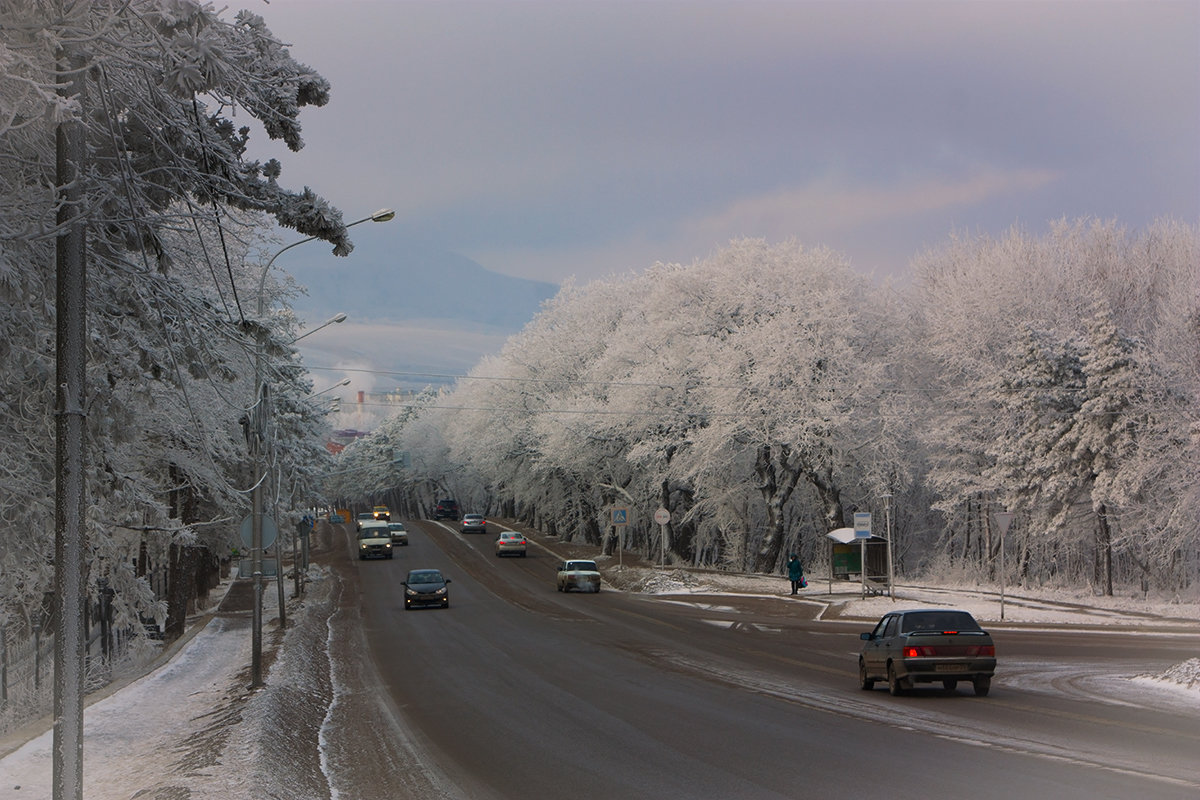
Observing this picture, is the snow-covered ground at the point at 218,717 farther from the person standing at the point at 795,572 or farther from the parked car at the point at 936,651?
the person standing at the point at 795,572

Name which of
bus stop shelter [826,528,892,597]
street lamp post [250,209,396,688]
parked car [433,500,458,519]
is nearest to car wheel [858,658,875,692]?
street lamp post [250,209,396,688]

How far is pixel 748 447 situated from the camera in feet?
175

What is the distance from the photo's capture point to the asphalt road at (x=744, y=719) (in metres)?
11.3

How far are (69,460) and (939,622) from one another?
14345 millimetres

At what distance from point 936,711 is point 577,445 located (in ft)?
176

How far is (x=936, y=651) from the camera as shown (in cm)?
1842

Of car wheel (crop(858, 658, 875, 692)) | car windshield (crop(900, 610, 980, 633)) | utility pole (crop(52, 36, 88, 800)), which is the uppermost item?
utility pole (crop(52, 36, 88, 800))

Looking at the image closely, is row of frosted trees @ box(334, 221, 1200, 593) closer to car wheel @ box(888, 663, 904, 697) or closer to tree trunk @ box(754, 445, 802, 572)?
tree trunk @ box(754, 445, 802, 572)

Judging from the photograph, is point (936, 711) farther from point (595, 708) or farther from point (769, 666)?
point (769, 666)

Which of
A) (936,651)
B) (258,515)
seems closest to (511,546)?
(258,515)

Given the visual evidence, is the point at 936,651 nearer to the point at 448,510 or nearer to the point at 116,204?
the point at 116,204

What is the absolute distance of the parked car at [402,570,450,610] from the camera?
42969 millimetres

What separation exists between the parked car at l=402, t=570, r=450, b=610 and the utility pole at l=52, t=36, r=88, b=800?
3421 centimetres

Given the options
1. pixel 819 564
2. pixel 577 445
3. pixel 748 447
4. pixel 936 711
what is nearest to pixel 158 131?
pixel 936 711
